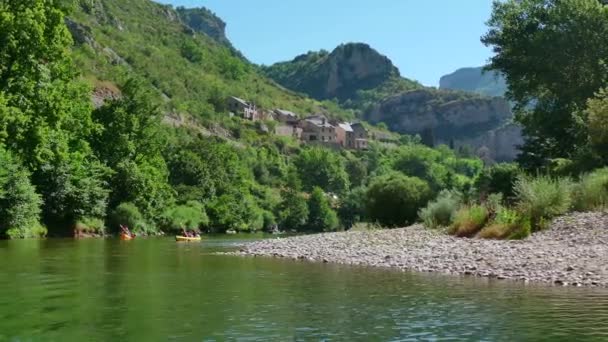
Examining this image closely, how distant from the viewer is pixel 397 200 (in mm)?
40500

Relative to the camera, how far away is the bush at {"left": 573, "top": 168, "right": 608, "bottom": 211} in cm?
2508

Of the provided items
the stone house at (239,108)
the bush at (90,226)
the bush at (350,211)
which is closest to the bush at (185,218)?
the bush at (90,226)

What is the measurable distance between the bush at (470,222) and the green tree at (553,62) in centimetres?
1624

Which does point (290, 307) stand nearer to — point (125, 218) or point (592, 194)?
point (592, 194)

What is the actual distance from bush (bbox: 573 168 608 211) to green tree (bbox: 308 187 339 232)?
8624 cm

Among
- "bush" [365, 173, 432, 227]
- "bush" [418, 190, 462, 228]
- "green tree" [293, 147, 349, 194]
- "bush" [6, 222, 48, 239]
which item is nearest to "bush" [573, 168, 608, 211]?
"bush" [418, 190, 462, 228]

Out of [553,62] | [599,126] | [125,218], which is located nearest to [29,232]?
[125,218]

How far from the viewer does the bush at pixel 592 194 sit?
25078mm

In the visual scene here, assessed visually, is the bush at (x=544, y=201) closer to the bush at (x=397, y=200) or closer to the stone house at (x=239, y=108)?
the bush at (x=397, y=200)

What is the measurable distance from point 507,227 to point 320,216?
3608 inches

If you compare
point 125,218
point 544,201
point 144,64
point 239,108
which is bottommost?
point 544,201

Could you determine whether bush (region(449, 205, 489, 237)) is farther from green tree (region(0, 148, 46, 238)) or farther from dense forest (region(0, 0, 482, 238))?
green tree (region(0, 148, 46, 238))

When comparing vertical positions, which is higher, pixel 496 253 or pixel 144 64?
pixel 144 64

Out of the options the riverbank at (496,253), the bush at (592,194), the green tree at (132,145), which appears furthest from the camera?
the green tree at (132,145)
